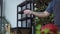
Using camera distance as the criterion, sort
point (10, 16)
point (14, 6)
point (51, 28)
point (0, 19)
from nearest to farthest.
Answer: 1. point (51, 28)
2. point (14, 6)
3. point (10, 16)
4. point (0, 19)

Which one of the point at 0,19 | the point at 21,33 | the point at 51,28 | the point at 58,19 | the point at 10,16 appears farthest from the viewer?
the point at 0,19

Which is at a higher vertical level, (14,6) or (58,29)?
(14,6)

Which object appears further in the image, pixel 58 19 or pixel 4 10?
pixel 4 10

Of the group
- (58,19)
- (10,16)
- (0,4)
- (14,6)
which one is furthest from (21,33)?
(0,4)

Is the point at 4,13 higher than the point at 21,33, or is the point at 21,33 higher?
the point at 4,13

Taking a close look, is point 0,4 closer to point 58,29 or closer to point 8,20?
point 8,20

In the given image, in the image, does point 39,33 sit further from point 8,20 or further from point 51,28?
point 8,20

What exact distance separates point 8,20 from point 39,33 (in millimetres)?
5585

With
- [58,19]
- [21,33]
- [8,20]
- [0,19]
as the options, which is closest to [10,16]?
[8,20]

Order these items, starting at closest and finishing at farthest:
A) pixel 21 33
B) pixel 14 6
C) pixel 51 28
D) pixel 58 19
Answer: pixel 51 28, pixel 58 19, pixel 21 33, pixel 14 6

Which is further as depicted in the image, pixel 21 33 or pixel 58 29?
pixel 21 33

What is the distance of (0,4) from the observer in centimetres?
681

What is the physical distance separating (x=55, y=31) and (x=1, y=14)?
6272mm

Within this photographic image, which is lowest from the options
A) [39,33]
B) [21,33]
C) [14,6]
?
[21,33]
